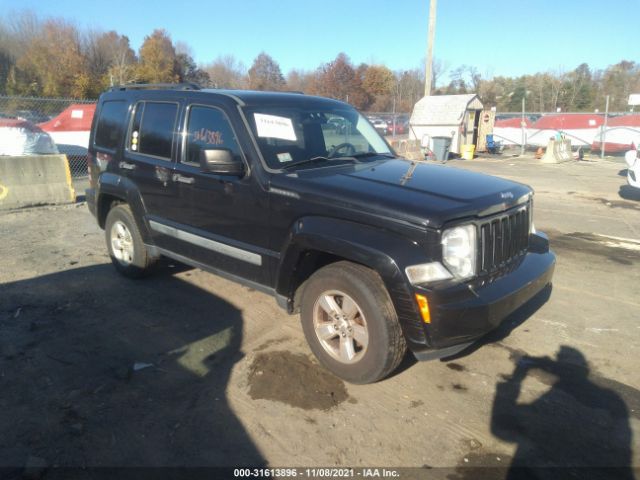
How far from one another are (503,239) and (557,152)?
17.8m

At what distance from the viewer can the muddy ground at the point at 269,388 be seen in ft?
9.16

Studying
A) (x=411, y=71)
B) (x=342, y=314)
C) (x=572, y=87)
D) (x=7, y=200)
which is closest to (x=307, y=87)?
(x=411, y=71)

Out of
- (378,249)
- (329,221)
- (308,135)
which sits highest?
(308,135)

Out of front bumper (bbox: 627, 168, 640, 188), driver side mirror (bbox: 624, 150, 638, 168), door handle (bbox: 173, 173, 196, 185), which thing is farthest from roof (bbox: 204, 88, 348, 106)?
driver side mirror (bbox: 624, 150, 638, 168)

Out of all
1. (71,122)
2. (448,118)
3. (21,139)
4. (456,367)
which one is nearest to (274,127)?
(456,367)

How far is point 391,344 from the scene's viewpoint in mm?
3176

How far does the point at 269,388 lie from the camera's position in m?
3.41

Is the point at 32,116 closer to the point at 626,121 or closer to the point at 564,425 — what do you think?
the point at 564,425

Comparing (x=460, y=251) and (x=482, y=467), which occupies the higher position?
(x=460, y=251)

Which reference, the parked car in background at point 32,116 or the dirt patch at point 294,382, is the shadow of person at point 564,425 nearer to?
the dirt patch at point 294,382

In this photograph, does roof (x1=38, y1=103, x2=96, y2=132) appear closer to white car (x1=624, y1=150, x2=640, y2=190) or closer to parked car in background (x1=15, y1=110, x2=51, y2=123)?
parked car in background (x1=15, y1=110, x2=51, y2=123)

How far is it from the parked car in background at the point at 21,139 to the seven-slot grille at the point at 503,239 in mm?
9982

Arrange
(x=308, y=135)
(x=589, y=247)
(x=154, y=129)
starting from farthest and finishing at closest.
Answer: (x=589, y=247) < (x=154, y=129) < (x=308, y=135)

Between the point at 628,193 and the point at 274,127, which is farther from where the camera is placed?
the point at 628,193
